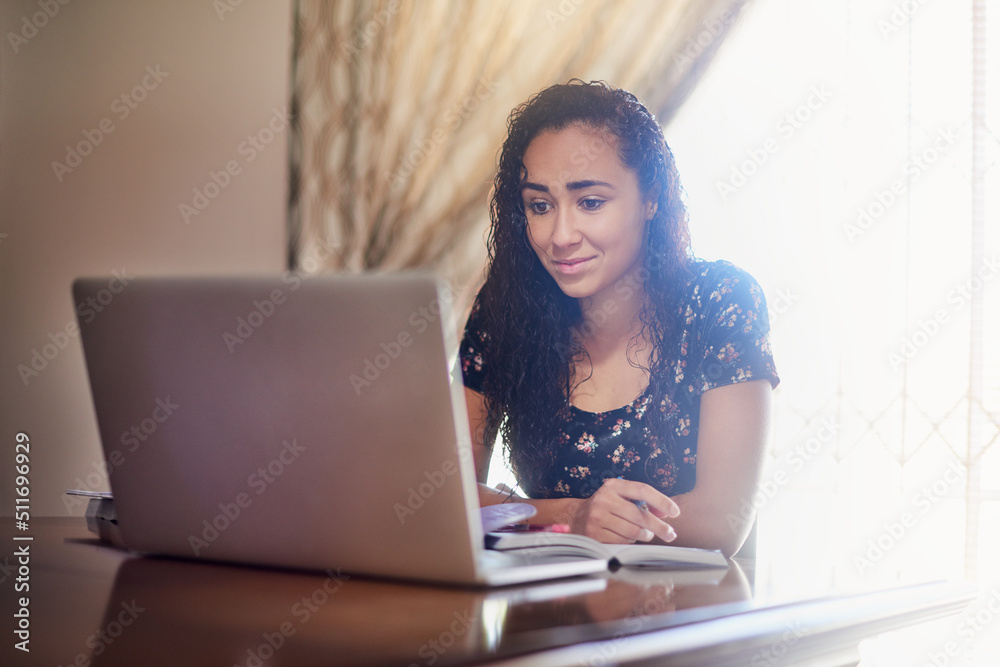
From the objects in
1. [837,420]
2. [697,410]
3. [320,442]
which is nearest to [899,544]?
[837,420]

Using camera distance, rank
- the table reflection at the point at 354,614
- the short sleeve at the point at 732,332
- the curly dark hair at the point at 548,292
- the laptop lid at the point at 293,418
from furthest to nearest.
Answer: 1. the curly dark hair at the point at 548,292
2. the short sleeve at the point at 732,332
3. the laptop lid at the point at 293,418
4. the table reflection at the point at 354,614

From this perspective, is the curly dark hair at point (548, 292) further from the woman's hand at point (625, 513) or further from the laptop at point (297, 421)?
the laptop at point (297, 421)

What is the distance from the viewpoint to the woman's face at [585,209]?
1520 mm

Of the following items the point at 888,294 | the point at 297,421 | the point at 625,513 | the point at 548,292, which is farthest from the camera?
the point at 888,294

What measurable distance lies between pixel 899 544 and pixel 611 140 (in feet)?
4.26

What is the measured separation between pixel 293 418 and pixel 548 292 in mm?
1016

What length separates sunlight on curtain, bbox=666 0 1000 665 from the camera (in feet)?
6.54

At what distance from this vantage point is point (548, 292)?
1.61 meters

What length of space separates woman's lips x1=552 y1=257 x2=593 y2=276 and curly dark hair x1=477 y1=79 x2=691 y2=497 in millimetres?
72

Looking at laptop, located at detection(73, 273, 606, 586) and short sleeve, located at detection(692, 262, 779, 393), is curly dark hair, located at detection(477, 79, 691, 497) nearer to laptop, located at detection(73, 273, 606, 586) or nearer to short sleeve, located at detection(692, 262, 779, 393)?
short sleeve, located at detection(692, 262, 779, 393)

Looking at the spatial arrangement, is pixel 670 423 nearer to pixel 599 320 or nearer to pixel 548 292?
pixel 599 320

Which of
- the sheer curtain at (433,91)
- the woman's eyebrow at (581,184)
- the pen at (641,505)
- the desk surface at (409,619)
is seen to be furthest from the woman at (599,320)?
the sheer curtain at (433,91)

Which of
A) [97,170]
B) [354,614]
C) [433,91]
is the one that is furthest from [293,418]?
[433,91]

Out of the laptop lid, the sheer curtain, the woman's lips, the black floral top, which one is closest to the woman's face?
the woman's lips
